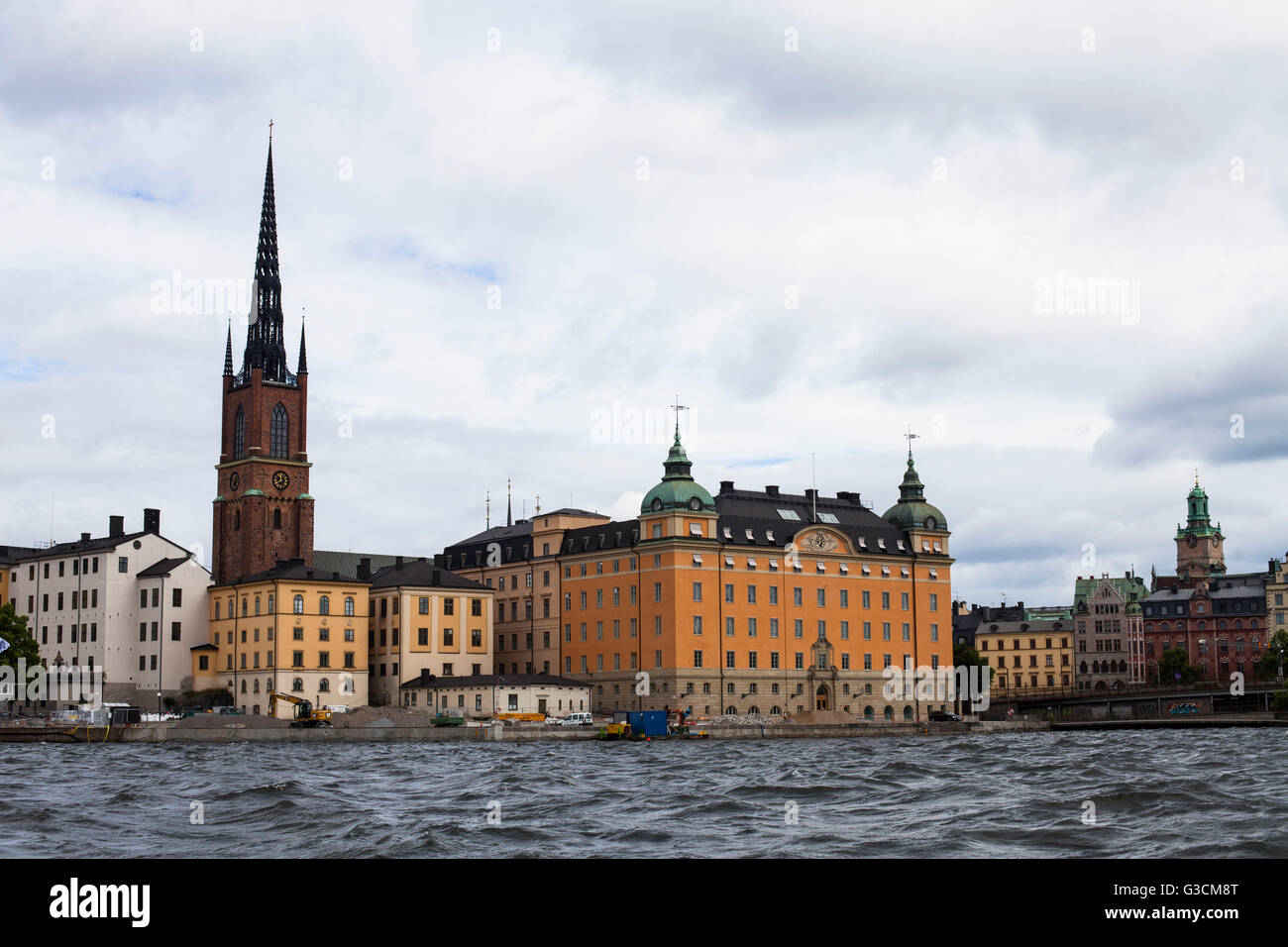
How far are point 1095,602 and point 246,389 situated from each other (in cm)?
11007

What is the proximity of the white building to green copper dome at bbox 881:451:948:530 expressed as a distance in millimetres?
60280

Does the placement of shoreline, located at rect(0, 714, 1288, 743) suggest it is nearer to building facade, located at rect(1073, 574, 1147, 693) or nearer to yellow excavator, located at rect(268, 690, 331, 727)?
yellow excavator, located at rect(268, 690, 331, 727)

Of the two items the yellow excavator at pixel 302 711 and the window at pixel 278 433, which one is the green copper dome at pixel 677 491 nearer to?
the yellow excavator at pixel 302 711

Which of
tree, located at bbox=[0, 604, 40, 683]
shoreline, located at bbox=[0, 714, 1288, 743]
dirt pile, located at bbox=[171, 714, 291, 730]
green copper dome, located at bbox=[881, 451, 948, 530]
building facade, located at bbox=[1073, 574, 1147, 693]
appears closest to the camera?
shoreline, located at bbox=[0, 714, 1288, 743]

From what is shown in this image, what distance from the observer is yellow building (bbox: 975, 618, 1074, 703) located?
184750 millimetres

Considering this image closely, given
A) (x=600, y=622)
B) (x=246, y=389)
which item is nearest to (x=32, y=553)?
(x=246, y=389)

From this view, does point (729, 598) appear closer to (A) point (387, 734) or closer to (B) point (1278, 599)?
(A) point (387, 734)

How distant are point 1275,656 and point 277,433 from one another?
4096 inches

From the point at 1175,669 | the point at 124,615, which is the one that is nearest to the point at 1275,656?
the point at 1175,669

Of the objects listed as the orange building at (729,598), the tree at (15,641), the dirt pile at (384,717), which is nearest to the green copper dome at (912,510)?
the orange building at (729,598)

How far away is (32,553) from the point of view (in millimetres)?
126250

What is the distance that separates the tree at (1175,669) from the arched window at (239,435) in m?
109

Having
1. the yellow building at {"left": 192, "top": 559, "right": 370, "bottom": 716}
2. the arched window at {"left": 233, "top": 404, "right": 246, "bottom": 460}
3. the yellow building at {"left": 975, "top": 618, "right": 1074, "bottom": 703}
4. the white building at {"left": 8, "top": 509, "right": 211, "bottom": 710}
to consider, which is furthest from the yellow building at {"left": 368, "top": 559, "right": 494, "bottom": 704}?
the yellow building at {"left": 975, "top": 618, "right": 1074, "bottom": 703}
